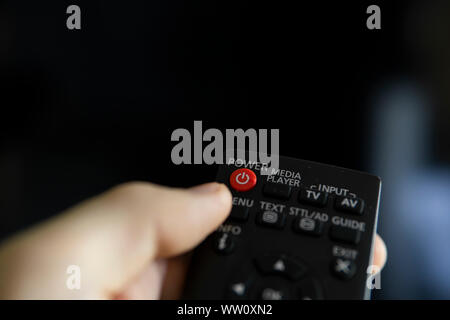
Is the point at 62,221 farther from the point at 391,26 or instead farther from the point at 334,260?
the point at 391,26

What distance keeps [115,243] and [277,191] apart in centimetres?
15

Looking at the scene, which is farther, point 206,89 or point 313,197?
point 206,89

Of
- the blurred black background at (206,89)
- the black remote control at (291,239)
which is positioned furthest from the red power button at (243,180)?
the blurred black background at (206,89)

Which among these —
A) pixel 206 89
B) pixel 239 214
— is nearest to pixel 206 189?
pixel 239 214

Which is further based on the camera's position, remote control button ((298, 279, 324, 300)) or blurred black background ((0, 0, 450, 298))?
blurred black background ((0, 0, 450, 298))

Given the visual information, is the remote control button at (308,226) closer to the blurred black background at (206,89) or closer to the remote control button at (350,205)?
the remote control button at (350,205)

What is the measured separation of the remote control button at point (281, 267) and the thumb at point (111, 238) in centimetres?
5

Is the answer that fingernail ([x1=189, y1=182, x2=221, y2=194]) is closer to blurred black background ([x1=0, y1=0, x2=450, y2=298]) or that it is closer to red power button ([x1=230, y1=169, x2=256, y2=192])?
red power button ([x1=230, y1=169, x2=256, y2=192])

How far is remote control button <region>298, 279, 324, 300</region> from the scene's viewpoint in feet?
1.44

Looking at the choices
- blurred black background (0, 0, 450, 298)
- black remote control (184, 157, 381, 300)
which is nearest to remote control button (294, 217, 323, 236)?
black remote control (184, 157, 381, 300)

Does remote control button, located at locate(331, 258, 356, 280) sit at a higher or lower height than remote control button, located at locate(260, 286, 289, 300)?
higher

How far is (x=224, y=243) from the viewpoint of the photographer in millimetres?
470

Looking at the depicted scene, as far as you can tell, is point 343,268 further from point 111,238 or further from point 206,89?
point 206,89
